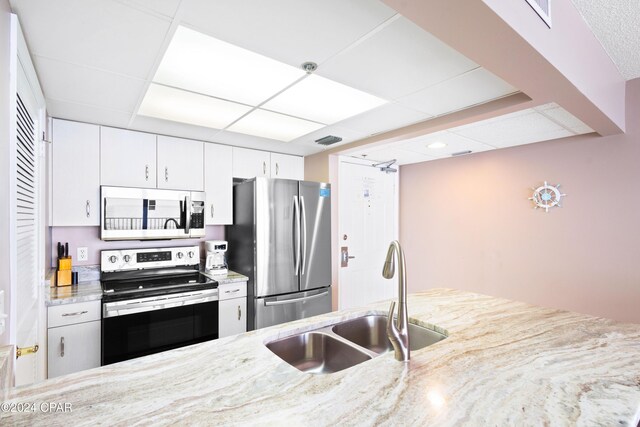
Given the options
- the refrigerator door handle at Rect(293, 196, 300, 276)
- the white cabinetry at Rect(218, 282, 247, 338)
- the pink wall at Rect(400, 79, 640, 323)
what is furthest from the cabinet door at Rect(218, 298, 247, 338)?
the pink wall at Rect(400, 79, 640, 323)

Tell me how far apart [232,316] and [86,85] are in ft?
6.62

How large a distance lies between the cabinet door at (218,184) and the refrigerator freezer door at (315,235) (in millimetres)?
768

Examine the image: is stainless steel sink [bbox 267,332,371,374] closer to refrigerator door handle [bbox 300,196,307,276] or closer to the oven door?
the oven door

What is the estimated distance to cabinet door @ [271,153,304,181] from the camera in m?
3.43

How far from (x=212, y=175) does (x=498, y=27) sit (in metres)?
2.61

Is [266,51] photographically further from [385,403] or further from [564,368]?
[564,368]

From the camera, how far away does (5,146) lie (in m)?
1.07

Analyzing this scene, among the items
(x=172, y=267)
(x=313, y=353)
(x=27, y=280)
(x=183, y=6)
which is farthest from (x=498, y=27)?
(x=172, y=267)

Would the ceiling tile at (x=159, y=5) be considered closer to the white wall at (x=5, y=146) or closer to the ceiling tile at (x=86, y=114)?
the white wall at (x=5, y=146)

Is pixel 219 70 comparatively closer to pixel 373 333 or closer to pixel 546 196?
pixel 373 333

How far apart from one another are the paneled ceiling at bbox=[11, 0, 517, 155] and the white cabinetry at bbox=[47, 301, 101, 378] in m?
1.40

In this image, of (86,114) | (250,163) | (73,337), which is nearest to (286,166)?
(250,163)

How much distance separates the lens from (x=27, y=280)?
4.86 ft

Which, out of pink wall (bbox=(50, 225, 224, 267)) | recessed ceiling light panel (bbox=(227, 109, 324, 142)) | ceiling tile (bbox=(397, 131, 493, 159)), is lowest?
pink wall (bbox=(50, 225, 224, 267))
